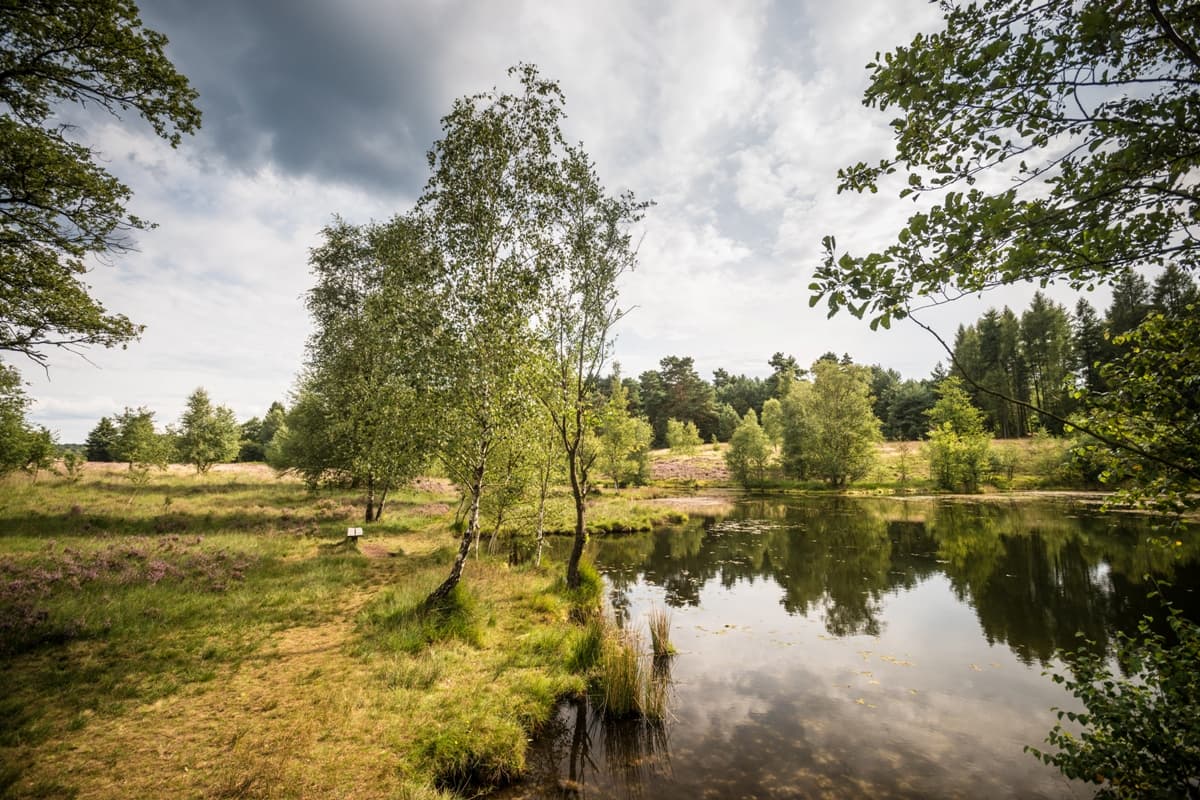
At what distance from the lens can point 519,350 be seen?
477 inches

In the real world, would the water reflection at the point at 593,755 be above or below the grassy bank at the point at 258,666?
below

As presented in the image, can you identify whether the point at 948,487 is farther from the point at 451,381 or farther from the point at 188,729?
the point at 188,729

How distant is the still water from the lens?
7133 mm

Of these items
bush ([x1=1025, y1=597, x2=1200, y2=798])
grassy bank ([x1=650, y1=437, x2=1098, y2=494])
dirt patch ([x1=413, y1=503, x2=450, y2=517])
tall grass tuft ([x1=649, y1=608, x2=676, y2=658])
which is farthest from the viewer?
grassy bank ([x1=650, y1=437, x2=1098, y2=494])

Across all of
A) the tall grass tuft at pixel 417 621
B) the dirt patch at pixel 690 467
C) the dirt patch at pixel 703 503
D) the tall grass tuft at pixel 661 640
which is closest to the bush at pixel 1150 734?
the tall grass tuft at pixel 661 640

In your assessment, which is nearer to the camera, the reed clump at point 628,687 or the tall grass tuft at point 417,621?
the reed clump at point 628,687

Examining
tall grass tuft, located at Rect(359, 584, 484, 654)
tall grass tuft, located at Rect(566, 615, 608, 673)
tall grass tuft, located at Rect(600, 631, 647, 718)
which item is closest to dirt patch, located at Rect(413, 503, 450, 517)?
tall grass tuft, located at Rect(359, 584, 484, 654)

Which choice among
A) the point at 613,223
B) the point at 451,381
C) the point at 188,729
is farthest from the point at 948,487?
the point at 188,729

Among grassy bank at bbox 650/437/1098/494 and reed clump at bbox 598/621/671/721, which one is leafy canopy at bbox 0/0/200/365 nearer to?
reed clump at bbox 598/621/671/721

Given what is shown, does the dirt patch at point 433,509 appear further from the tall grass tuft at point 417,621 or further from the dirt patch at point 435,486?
the tall grass tuft at point 417,621

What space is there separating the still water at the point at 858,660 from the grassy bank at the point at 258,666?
57.0 inches

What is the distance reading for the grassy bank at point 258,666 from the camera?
588cm

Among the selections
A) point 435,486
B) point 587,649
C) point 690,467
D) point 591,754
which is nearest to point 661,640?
point 587,649

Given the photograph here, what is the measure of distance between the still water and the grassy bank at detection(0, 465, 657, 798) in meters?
1.45
